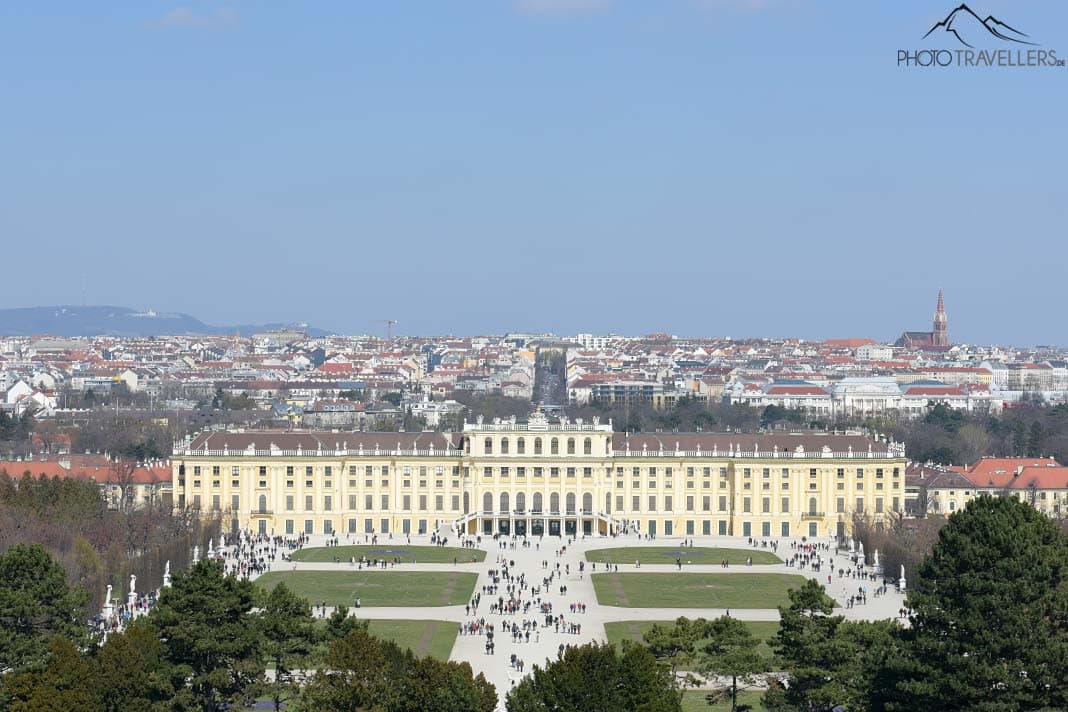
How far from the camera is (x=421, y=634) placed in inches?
2339

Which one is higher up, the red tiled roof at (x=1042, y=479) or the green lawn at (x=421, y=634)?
the red tiled roof at (x=1042, y=479)

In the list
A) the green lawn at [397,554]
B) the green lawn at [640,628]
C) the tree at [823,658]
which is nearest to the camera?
the tree at [823,658]

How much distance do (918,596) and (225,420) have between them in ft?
342

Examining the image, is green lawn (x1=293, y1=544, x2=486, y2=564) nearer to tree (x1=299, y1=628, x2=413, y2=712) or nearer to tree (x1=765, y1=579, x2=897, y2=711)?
tree (x1=765, y1=579, x2=897, y2=711)

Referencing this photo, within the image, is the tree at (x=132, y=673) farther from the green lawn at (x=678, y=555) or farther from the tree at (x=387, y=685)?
the green lawn at (x=678, y=555)

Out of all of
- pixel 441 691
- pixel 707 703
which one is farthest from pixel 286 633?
pixel 707 703

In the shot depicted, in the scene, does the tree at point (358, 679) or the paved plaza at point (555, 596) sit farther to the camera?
the paved plaza at point (555, 596)

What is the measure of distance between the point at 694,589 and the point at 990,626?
31.7 m

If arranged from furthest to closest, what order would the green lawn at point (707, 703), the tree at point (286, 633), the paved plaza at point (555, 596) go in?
the paved plaza at point (555, 596), the green lawn at point (707, 703), the tree at point (286, 633)

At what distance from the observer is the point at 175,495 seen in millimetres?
92125

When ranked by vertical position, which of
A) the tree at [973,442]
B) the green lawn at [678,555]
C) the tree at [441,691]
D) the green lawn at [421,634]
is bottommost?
the green lawn at [678,555]

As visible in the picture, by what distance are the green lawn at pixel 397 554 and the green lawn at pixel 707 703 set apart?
28760 mm

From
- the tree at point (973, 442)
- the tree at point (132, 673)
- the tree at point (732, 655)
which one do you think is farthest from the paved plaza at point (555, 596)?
the tree at point (973, 442)

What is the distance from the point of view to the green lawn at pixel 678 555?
80.7m
